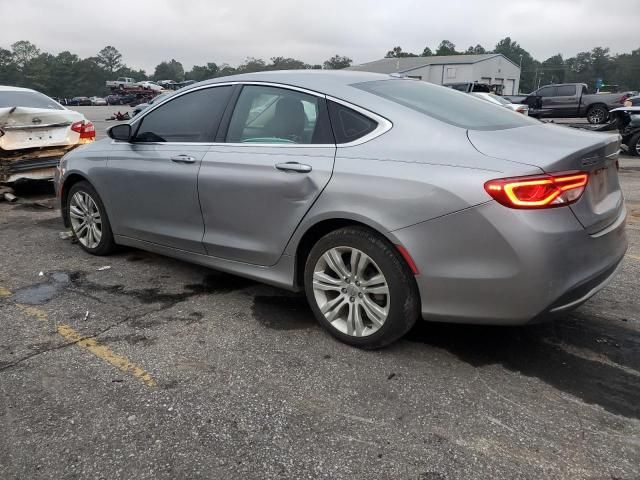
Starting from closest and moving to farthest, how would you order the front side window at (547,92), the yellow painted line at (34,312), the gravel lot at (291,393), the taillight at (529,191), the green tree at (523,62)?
the gravel lot at (291,393) → the taillight at (529,191) → the yellow painted line at (34,312) → the front side window at (547,92) → the green tree at (523,62)

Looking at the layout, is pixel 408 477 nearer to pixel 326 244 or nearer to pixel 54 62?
pixel 326 244

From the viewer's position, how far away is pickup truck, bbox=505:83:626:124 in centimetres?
2234

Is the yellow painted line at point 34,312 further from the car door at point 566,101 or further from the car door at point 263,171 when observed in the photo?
the car door at point 566,101

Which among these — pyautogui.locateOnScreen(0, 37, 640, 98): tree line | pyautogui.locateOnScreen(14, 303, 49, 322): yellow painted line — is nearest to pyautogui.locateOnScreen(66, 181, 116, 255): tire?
pyautogui.locateOnScreen(14, 303, 49, 322): yellow painted line

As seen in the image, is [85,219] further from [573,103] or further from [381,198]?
[573,103]

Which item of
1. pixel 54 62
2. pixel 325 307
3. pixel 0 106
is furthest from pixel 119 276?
pixel 54 62

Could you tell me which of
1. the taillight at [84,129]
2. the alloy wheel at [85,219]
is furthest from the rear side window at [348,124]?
the taillight at [84,129]

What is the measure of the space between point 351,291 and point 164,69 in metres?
131

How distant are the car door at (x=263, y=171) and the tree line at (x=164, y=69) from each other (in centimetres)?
9027

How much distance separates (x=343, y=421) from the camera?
2574 millimetres

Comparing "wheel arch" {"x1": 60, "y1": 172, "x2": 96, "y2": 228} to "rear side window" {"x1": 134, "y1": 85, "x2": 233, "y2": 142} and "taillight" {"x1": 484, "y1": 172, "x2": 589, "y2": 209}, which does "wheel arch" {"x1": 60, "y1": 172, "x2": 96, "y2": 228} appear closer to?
"rear side window" {"x1": 134, "y1": 85, "x2": 233, "y2": 142}

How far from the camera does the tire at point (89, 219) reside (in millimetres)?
4875

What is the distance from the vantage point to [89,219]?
5051mm

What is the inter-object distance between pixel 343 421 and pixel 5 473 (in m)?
1.45
